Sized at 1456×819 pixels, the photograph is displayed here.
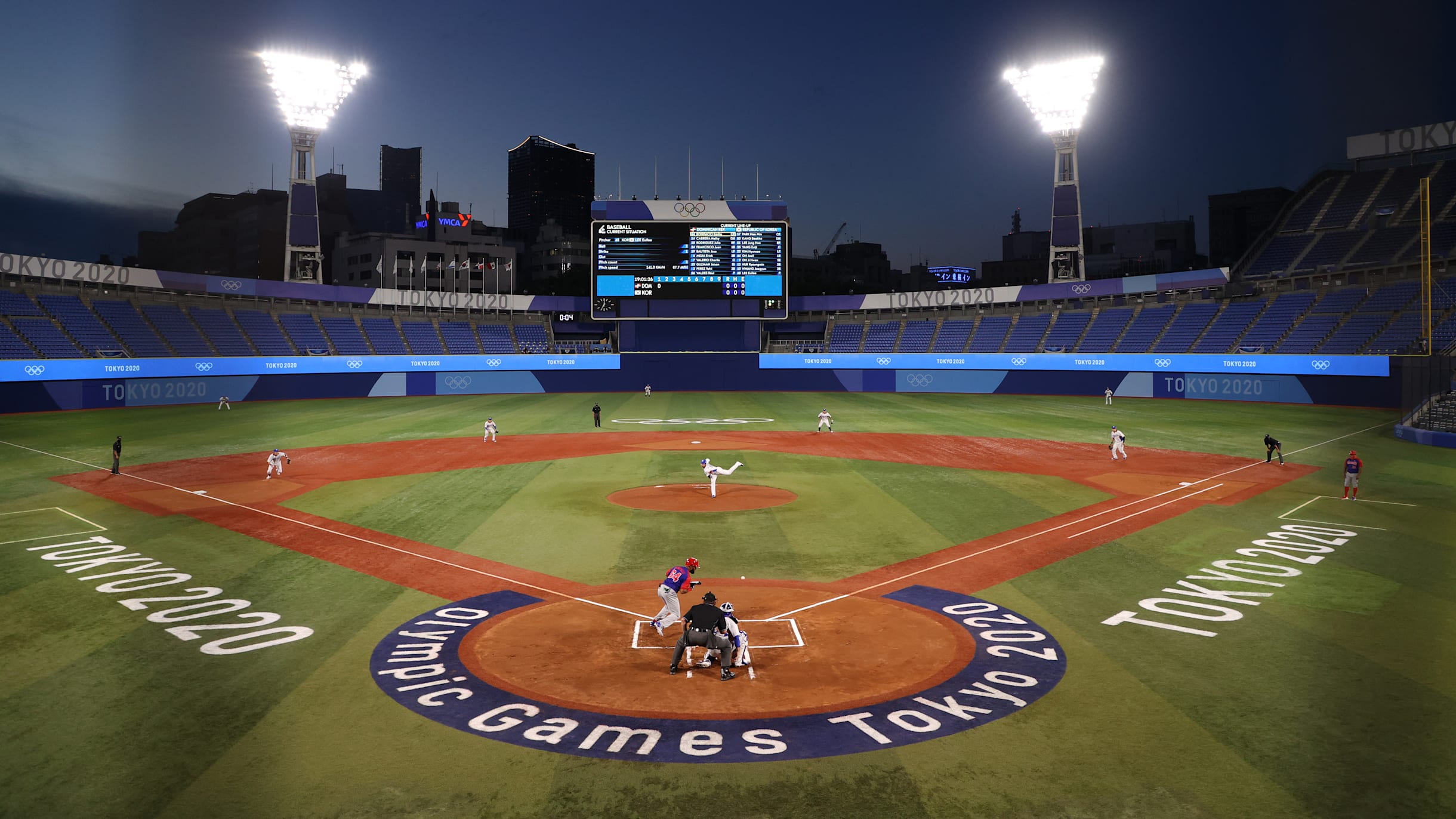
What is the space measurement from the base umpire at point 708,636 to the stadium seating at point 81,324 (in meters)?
56.1

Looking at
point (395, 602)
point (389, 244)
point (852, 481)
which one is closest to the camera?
point (395, 602)

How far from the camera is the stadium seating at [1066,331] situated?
218ft

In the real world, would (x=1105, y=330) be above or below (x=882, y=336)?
below

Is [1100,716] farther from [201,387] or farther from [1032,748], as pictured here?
[201,387]

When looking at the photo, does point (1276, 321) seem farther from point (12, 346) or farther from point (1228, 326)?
point (12, 346)

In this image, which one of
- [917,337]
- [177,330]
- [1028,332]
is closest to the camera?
[177,330]

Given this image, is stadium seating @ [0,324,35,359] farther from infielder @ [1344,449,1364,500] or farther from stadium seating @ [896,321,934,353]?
infielder @ [1344,449,1364,500]

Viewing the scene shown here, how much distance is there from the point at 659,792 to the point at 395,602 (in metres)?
7.91

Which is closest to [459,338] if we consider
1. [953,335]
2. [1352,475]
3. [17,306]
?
[17,306]

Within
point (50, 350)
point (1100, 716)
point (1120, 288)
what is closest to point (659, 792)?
point (1100, 716)

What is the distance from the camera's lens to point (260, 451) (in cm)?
3247

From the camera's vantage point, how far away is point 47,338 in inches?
1973

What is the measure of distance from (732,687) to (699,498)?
12640 millimetres

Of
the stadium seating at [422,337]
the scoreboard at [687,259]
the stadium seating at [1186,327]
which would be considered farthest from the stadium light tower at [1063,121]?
the stadium seating at [422,337]
